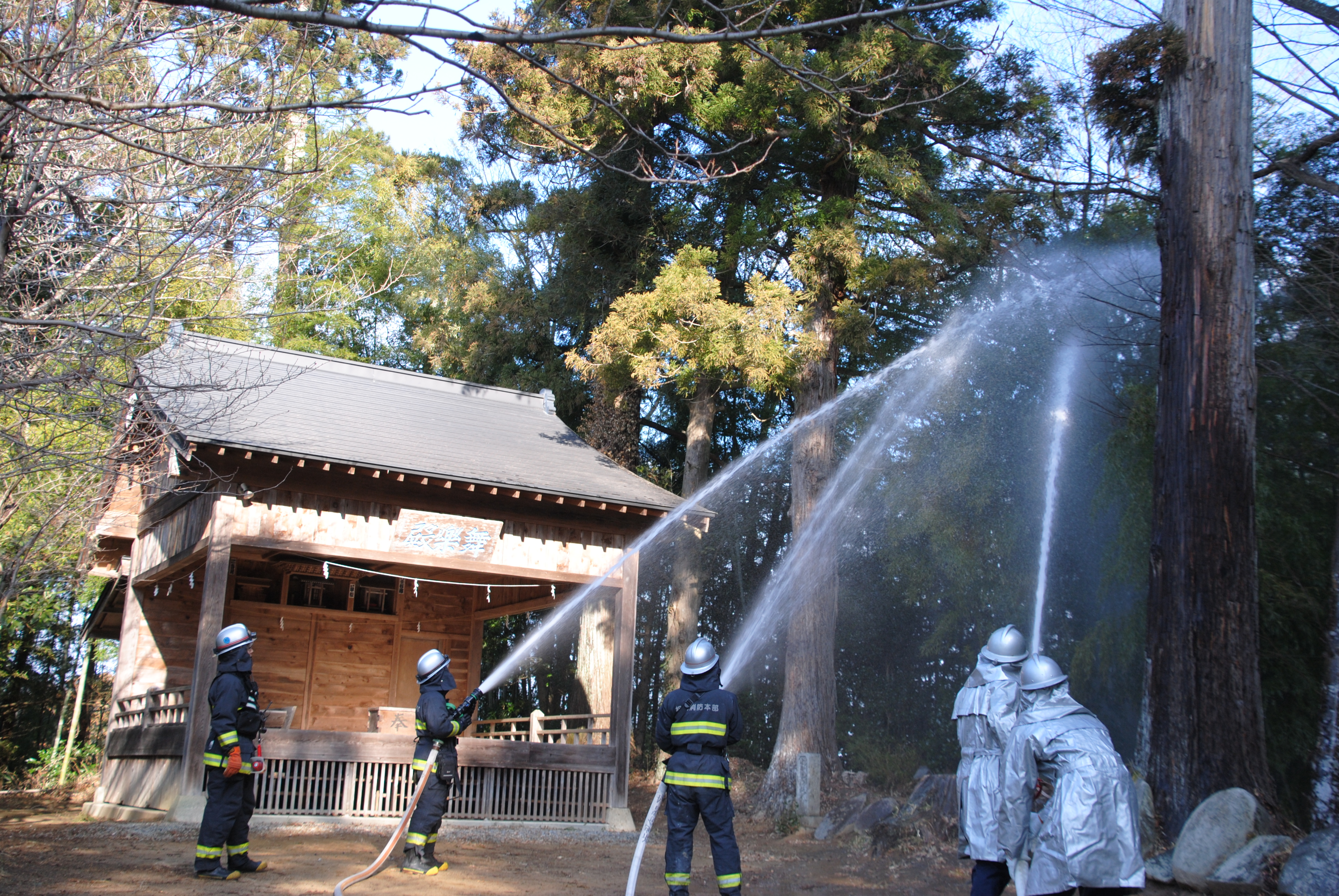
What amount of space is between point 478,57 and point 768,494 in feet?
47.6

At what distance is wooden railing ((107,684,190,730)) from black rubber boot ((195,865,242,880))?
3.52 m

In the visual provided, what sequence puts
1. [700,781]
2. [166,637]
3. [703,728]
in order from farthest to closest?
1. [166,637]
2. [703,728]
3. [700,781]

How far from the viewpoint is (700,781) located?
22.5 ft

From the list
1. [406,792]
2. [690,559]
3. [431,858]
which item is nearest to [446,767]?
[431,858]

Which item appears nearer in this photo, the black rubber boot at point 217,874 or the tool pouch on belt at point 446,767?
the black rubber boot at point 217,874

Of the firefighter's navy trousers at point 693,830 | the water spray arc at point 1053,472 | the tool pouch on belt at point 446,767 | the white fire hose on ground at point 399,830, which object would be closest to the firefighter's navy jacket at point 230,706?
the white fire hose on ground at point 399,830

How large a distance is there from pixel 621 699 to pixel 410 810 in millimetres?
4764

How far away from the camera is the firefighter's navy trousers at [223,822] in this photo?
7883mm

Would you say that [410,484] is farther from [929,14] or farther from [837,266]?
[929,14]

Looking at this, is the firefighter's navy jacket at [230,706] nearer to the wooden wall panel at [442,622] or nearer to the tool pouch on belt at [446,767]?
the tool pouch on belt at [446,767]

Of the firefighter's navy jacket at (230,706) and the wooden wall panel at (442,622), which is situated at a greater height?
the wooden wall panel at (442,622)

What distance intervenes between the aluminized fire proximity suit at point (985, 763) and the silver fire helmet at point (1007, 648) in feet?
0.11

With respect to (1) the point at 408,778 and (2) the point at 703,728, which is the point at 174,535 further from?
(2) the point at 703,728

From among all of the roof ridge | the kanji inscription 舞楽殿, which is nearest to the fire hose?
the kanji inscription 舞楽殿
